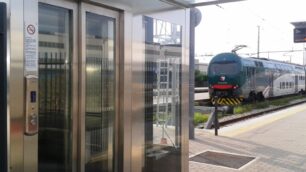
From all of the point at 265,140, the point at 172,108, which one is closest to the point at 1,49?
the point at 172,108

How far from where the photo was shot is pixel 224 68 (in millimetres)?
23312

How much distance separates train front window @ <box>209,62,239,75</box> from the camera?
22.7m

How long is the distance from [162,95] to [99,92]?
1123 mm

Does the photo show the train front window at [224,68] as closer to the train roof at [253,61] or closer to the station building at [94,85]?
the train roof at [253,61]

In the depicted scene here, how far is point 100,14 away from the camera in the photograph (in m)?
4.20

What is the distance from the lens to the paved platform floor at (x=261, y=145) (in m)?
7.30

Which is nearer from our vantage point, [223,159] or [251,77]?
[223,159]

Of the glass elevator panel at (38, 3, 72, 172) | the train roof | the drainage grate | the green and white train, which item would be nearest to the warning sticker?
the glass elevator panel at (38, 3, 72, 172)

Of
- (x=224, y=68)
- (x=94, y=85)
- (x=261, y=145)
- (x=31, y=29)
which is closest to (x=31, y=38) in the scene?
(x=31, y=29)

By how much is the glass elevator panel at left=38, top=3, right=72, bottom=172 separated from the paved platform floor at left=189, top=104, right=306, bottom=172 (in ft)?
11.8

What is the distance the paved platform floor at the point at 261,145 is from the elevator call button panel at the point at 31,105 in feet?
13.5

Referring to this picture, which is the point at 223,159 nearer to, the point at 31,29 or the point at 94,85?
the point at 94,85

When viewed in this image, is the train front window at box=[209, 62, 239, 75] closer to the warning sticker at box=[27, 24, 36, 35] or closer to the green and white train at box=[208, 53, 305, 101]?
the green and white train at box=[208, 53, 305, 101]

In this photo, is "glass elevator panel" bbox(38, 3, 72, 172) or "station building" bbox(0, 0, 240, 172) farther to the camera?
"glass elevator panel" bbox(38, 3, 72, 172)
